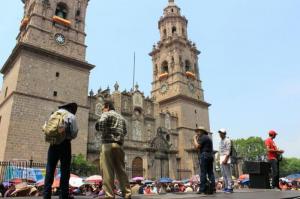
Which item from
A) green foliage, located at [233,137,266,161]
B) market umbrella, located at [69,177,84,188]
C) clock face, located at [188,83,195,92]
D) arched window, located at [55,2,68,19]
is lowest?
market umbrella, located at [69,177,84,188]

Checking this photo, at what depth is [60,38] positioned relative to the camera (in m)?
25.9

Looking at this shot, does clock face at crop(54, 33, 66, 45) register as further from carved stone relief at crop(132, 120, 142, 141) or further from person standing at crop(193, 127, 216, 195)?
person standing at crop(193, 127, 216, 195)

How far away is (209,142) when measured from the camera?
728 cm

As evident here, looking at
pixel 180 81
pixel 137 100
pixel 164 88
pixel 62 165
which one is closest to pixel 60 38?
pixel 137 100

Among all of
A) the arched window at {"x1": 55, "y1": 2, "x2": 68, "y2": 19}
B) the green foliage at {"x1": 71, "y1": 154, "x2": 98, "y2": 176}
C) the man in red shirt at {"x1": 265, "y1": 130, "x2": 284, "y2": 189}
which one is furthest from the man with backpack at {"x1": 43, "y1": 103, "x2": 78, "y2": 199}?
the arched window at {"x1": 55, "y1": 2, "x2": 68, "y2": 19}

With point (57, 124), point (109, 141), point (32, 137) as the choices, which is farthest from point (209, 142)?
point (32, 137)

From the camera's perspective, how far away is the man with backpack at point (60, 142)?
4.45 meters

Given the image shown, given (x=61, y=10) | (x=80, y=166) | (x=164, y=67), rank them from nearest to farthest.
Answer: (x=80, y=166) < (x=61, y=10) < (x=164, y=67)

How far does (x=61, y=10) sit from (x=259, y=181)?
25.7 meters

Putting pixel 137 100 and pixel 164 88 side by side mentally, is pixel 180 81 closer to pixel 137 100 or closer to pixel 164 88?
pixel 164 88

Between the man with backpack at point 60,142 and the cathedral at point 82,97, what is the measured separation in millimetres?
17575

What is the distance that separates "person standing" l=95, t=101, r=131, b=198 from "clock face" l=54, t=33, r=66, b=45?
23.2m

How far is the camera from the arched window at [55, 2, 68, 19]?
27430 mm

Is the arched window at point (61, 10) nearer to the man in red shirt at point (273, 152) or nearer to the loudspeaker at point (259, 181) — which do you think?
the loudspeaker at point (259, 181)
